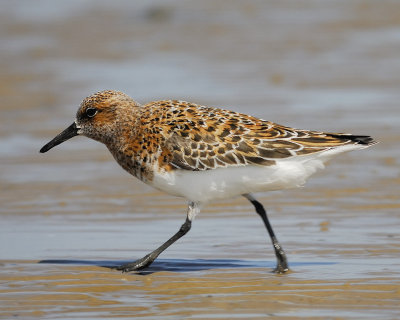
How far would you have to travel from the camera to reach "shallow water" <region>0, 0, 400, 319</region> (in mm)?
7754

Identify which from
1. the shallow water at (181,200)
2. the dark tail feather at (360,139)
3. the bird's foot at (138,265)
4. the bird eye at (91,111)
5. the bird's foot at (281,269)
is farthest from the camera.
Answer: the bird eye at (91,111)

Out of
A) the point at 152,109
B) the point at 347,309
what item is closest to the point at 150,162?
the point at 152,109

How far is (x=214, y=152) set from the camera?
8250 millimetres

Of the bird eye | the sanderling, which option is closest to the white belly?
the sanderling

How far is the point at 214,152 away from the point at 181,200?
2.86 metres

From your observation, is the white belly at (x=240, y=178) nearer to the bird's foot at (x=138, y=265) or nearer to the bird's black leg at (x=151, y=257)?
the bird's black leg at (x=151, y=257)

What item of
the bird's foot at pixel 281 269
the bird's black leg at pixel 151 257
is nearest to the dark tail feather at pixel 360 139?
the bird's foot at pixel 281 269

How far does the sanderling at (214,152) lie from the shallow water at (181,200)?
0.66 meters

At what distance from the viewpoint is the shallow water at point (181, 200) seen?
7754 mm

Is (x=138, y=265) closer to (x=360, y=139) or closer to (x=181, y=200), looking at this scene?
(x=360, y=139)

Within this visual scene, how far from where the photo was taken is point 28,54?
61.7 ft

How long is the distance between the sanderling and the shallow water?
2.16 ft

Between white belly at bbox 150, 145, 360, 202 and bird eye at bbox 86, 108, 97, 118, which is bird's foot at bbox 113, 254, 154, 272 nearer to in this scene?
white belly at bbox 150, 145, 360, 202

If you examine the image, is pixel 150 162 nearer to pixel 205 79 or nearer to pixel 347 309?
pixel 347 309
